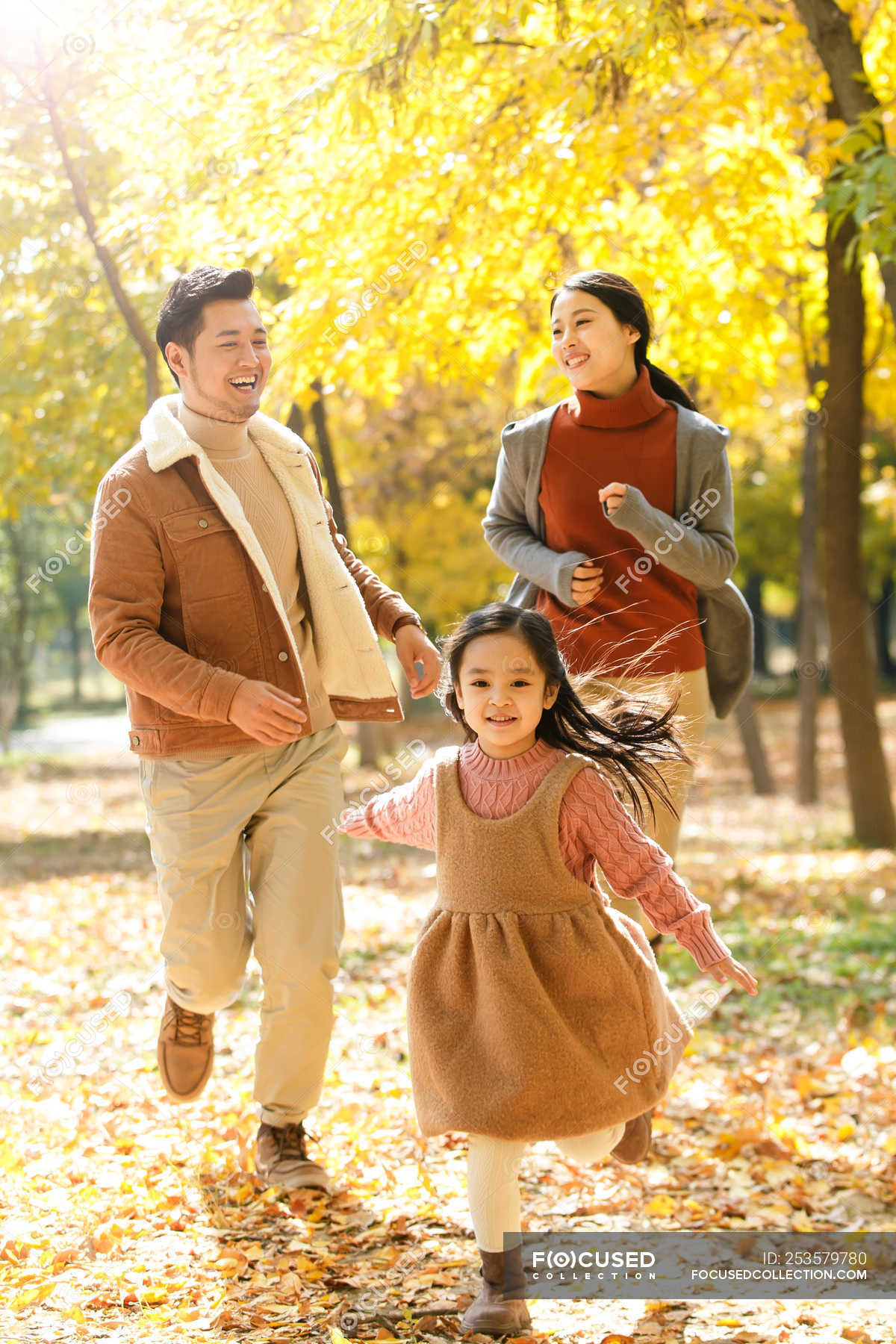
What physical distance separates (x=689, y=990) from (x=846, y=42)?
457cm

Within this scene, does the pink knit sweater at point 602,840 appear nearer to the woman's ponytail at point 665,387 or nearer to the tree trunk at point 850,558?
the woman's ponytail at point 665,387

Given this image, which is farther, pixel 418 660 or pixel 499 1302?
pixel 418 660

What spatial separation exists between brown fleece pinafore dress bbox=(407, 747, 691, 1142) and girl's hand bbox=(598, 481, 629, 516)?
0.85 meters

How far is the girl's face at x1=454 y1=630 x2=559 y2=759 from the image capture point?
3004 mm

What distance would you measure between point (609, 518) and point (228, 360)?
110 centimetres

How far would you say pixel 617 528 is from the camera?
148 inches

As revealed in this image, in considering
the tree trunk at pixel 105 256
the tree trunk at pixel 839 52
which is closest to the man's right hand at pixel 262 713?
the tree trunk at pixel 105 256

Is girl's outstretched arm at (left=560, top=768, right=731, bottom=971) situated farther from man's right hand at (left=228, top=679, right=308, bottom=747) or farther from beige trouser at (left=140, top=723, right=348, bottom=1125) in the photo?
beige trouser at (left=140, top=723, right=348, bottom=1125)

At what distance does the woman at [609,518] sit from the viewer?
367cm

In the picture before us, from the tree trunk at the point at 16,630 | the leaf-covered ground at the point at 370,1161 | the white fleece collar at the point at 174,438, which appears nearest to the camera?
the leaf-covered ground at the point at 370,1161

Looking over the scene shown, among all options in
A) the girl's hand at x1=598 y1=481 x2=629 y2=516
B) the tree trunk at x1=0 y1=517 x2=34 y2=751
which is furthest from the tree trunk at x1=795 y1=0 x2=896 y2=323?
the tree trunk at x1=0 y1=517 x2=34 y2=751

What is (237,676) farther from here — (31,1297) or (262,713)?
(31,1297)

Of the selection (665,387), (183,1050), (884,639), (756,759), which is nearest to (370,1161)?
(183,1050)

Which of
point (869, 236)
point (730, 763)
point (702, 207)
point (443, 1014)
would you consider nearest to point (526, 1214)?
point (443, 1014)
